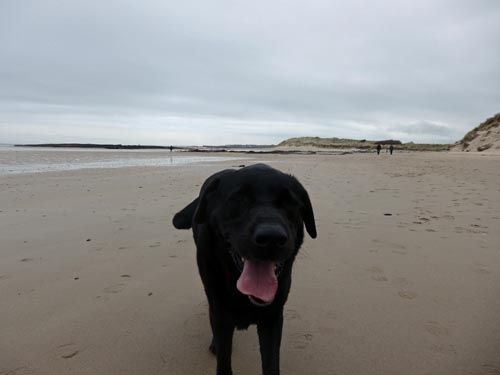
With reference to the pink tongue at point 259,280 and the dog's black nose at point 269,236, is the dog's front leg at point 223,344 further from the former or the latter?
the dog's black nose at point 269,236

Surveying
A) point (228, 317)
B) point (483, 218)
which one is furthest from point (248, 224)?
point (483, 218)

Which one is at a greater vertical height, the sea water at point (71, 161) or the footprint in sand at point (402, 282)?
the footprint in sand at point (402, 282)

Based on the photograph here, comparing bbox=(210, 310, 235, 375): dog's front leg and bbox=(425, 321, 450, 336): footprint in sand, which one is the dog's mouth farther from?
bbox=(425, 321, 450, 336): footprint in sand

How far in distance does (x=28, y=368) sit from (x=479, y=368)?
2780 mm

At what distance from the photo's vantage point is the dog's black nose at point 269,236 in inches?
77.1

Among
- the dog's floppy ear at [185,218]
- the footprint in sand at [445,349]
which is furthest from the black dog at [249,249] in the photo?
the footprint in sand at [445,349]

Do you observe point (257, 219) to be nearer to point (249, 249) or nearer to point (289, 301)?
point (249, 249)

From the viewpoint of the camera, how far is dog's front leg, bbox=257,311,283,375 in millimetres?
2188

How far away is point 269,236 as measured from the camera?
196 cm

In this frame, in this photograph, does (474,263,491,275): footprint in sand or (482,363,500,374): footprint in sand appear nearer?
(482,363,500,374): footprint in sand

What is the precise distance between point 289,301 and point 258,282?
1284 millimetres

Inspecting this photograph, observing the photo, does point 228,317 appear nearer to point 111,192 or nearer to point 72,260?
point 72,260

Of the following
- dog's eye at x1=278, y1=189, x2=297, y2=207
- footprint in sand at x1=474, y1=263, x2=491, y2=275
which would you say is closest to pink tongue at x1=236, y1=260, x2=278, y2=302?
dog's eye at x1=278, y1=189, x2=297, y2=207

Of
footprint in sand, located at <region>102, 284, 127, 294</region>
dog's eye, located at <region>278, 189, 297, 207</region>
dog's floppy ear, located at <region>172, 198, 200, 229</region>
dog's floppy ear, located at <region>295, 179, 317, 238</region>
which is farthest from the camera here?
footprint in sand, located at <region>102, 284, 127, 294</region>
